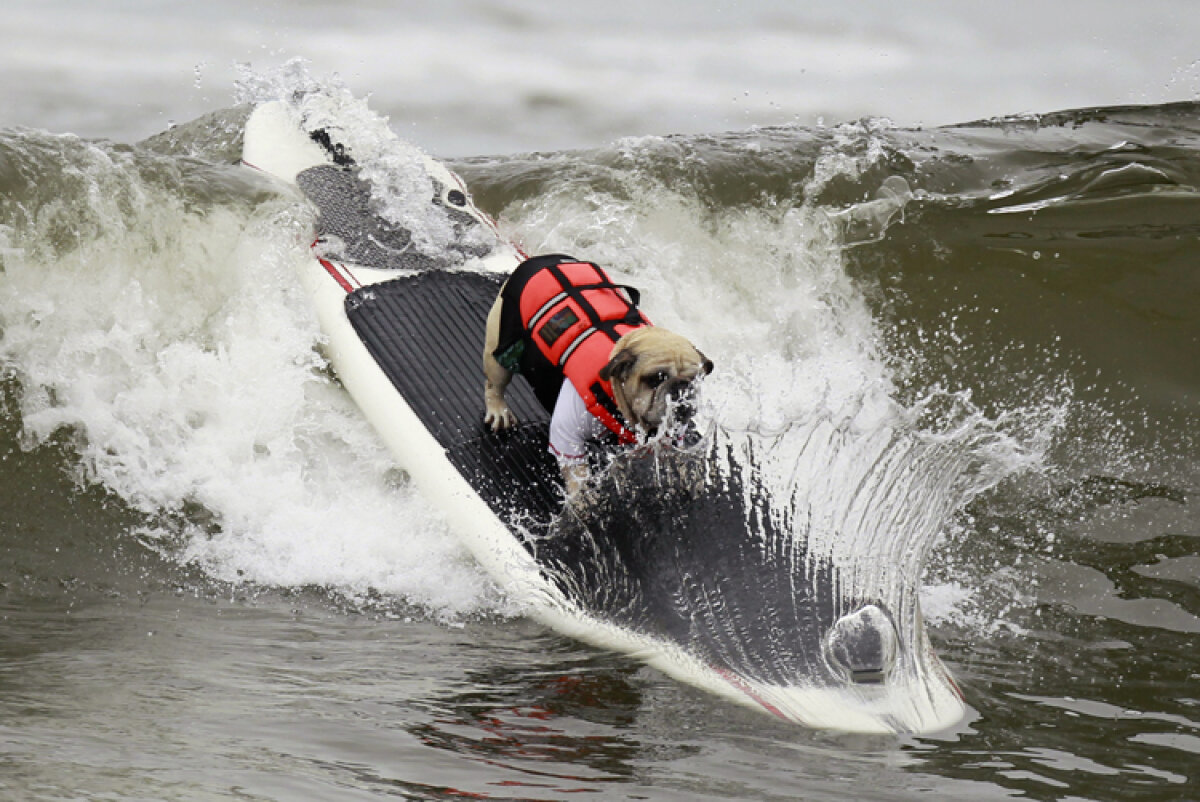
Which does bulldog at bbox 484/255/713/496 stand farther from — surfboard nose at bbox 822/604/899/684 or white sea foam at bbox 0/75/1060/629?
surfboard nose at bbox 822/604/899/684

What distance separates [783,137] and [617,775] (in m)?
5.14

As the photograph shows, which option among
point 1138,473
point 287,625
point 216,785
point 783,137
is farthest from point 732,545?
point 783,137

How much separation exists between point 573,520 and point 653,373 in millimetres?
870

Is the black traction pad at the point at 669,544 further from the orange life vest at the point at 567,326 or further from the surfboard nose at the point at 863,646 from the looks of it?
the orange life vest at the point at 567,326

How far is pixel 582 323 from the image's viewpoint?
3.55 metres

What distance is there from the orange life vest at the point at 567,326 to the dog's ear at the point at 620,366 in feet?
0.40

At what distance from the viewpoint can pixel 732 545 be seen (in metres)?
3.47

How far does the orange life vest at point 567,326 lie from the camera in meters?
3.42

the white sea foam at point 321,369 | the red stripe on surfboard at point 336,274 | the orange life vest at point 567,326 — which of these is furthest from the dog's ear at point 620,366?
the red stripe on surfboard at point 336,274

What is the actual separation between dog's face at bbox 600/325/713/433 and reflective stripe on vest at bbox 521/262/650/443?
15 cm

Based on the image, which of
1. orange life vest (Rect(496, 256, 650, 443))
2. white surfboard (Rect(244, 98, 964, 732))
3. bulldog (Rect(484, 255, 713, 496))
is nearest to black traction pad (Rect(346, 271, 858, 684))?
white surfboard (Rect(244, 98, 964, 732))

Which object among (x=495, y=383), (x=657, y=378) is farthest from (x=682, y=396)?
(x=495, y=383)

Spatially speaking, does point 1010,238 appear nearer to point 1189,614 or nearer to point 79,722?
point 1189,614

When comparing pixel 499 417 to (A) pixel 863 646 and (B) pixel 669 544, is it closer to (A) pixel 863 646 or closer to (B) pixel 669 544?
(B) pixel 669 544
